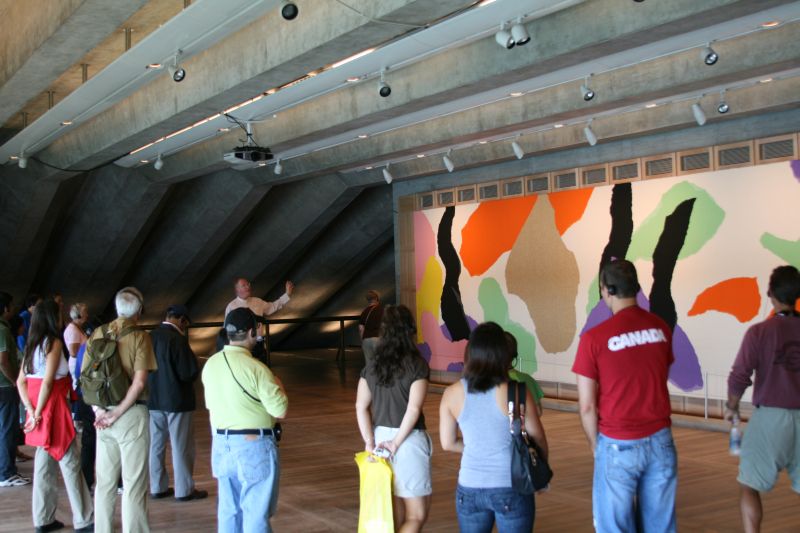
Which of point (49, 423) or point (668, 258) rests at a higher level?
point (668, 258)

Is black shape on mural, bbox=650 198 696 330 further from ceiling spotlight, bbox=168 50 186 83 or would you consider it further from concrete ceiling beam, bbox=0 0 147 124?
concrete ceiling beam, bbox=0 0 147 124

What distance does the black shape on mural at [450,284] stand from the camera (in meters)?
12.9

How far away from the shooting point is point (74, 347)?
6.92 meters

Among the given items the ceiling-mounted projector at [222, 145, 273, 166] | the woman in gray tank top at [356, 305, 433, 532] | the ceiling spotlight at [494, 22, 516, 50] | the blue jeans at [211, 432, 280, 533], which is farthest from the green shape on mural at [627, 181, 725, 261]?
the blue jeans at [211, 432, 280, 533]

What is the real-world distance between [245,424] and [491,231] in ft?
27.3

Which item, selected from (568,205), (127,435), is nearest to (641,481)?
(127,435)

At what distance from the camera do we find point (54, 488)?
236 inches

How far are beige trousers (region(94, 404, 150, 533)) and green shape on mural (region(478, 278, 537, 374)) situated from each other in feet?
23.5

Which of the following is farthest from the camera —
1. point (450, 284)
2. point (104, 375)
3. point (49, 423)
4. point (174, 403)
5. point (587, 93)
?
point (450, 284)

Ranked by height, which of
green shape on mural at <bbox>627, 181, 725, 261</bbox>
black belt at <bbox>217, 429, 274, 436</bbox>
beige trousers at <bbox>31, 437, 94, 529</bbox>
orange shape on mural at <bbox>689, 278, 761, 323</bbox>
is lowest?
beige trousers at <bbox>31, 437, 94, 529</bbox>

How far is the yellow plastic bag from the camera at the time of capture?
4359 millimetres

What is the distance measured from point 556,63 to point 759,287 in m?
3.87

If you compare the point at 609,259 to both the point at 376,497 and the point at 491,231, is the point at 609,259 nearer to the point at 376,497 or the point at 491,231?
the point at 491,231

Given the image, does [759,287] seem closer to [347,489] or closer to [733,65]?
[733,65]
